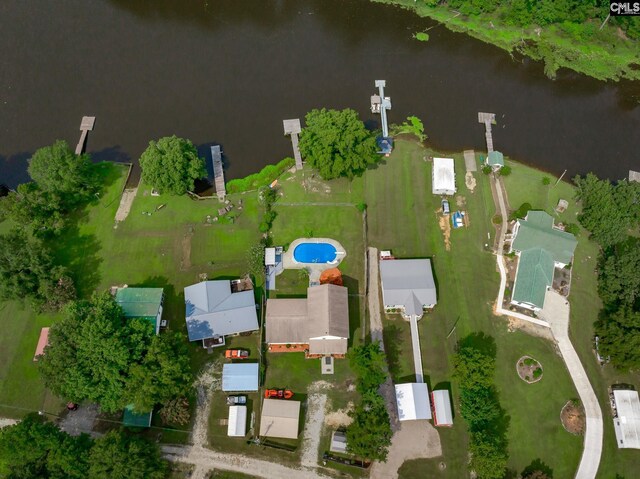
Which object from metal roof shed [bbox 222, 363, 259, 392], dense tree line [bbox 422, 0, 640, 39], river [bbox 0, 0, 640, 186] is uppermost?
dense tree line [bbox 422, 0, 640, 39]

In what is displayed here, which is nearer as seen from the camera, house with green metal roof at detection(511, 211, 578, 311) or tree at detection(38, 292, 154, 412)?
tree at detection(38, 292, 154, 412)

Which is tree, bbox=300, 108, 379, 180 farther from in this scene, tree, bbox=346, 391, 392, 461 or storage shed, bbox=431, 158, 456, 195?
tree, bbox=346, 391, 392, 461

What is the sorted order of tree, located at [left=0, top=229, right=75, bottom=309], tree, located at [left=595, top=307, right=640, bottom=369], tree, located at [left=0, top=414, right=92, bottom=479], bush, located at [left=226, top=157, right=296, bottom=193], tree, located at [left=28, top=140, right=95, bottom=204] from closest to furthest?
tree, located at [left=0, top=414, right=92, bottom=479], tree, located at [left=595, top=307, right=640, bottom=369], tree, located at [left=0, top=229, right=75, bottom=309], tree, located at [left=28, top=140, right=95, bottom=204], bush, located at [left=226, top=157, right=296, bottom=193]

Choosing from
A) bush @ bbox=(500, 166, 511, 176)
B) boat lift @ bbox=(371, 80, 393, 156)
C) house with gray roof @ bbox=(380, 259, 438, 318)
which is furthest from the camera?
boat lift @ bbox=(371, 80, 393, 156)

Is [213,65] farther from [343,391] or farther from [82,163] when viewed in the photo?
[343,391]

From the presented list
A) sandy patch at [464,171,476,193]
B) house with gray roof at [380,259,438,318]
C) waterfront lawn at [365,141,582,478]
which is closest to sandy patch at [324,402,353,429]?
waterfront lawn at [365,141,582,478]

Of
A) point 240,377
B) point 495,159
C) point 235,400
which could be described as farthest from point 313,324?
point 495,159

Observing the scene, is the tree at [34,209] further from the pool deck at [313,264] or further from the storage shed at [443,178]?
the storage shed at [443,178]

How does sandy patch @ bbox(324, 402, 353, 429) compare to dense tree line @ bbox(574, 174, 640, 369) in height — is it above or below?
below

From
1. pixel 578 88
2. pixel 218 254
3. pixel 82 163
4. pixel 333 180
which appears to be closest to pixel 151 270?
pixel 218 254
